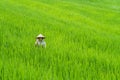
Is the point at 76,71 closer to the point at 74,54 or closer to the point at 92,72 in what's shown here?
the point at 92,72

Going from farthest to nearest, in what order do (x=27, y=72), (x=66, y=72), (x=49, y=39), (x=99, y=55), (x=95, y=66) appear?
(x=49, y=39) → (x=99, y=55) → (x=95, y=66) → (x=66, y=72) → (x=27, y=72)

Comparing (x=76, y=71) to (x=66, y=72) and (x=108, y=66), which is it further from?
(x=108, y=66)

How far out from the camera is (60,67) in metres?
3.91

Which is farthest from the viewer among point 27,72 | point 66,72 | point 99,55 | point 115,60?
point 99,55

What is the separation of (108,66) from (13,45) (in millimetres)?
1367

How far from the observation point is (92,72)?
3.88 meters

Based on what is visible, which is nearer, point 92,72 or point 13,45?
point 92,72

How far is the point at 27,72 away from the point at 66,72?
0.47 meters

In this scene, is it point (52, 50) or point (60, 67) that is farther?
point (52, 50)

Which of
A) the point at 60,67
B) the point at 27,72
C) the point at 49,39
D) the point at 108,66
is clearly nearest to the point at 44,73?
the point at 27,72

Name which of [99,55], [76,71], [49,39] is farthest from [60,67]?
[49,39]

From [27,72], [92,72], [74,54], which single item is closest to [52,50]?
[74,54]

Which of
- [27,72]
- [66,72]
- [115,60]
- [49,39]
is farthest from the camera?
[49,39]

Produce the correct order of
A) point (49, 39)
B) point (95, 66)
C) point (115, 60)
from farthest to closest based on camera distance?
point (49, 39), point (115, 60), point (95, 66)
